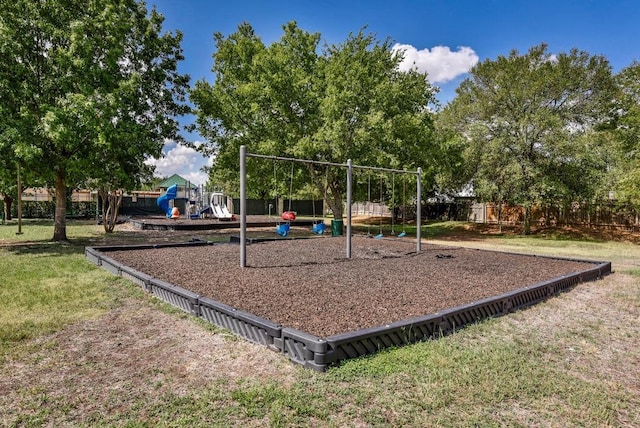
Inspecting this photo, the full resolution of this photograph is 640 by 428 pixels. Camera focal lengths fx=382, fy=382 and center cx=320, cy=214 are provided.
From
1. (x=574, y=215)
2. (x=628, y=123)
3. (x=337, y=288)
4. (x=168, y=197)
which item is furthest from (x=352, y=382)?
(x=168, y=197)

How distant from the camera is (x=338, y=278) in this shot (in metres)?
6.23

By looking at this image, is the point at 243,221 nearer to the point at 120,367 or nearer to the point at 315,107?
the point at 120,367

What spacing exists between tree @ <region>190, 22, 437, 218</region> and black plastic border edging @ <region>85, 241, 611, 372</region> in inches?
378

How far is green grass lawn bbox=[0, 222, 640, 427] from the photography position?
7.91 feet

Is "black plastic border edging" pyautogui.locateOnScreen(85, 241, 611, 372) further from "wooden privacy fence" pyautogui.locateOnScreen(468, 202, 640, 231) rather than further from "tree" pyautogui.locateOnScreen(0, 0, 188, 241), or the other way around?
"wooden privacy fence" pyautogui.locateOnScreen(468, 202, 640, 231)

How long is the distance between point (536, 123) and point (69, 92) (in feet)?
57.6

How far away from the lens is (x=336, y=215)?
17.7m

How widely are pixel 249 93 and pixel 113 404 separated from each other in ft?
49.0

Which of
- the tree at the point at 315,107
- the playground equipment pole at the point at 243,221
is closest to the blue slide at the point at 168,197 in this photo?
the tree at the point at 315,107

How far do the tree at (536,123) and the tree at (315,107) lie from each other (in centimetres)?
319

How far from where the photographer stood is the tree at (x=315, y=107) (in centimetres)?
1500

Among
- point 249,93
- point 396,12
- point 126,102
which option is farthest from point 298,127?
point 126,102

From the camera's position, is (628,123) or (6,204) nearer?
(628,123)

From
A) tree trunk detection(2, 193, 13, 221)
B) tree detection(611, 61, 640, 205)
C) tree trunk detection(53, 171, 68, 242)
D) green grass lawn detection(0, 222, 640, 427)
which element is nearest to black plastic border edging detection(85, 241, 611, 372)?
green grass lawn detection(0, 222, 640, 427)
